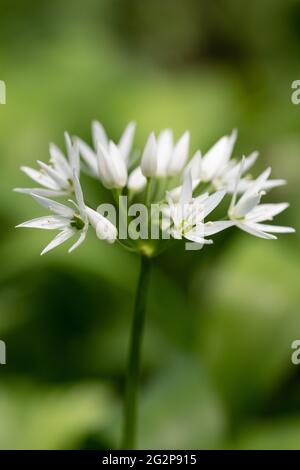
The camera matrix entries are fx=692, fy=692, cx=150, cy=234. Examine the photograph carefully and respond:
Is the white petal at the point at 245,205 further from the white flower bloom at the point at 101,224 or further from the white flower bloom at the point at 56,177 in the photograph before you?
the white flower bloom at the point at 56,177

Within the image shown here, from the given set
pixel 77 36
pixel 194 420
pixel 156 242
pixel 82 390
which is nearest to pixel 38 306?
pixel 82 390

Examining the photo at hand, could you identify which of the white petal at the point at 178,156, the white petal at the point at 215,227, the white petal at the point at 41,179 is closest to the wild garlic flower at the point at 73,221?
the white petal at the point at 41,179

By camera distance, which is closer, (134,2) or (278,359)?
(278,359)

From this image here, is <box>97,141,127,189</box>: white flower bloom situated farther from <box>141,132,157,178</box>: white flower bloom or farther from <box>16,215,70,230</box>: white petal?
<box>16,215,70,230</box>: white petal

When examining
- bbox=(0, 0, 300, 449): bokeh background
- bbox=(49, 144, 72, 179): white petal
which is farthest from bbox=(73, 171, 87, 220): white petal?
bbox=(0, 0, 300, 449): bokeh background

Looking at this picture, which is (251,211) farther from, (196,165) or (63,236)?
(63,236)
